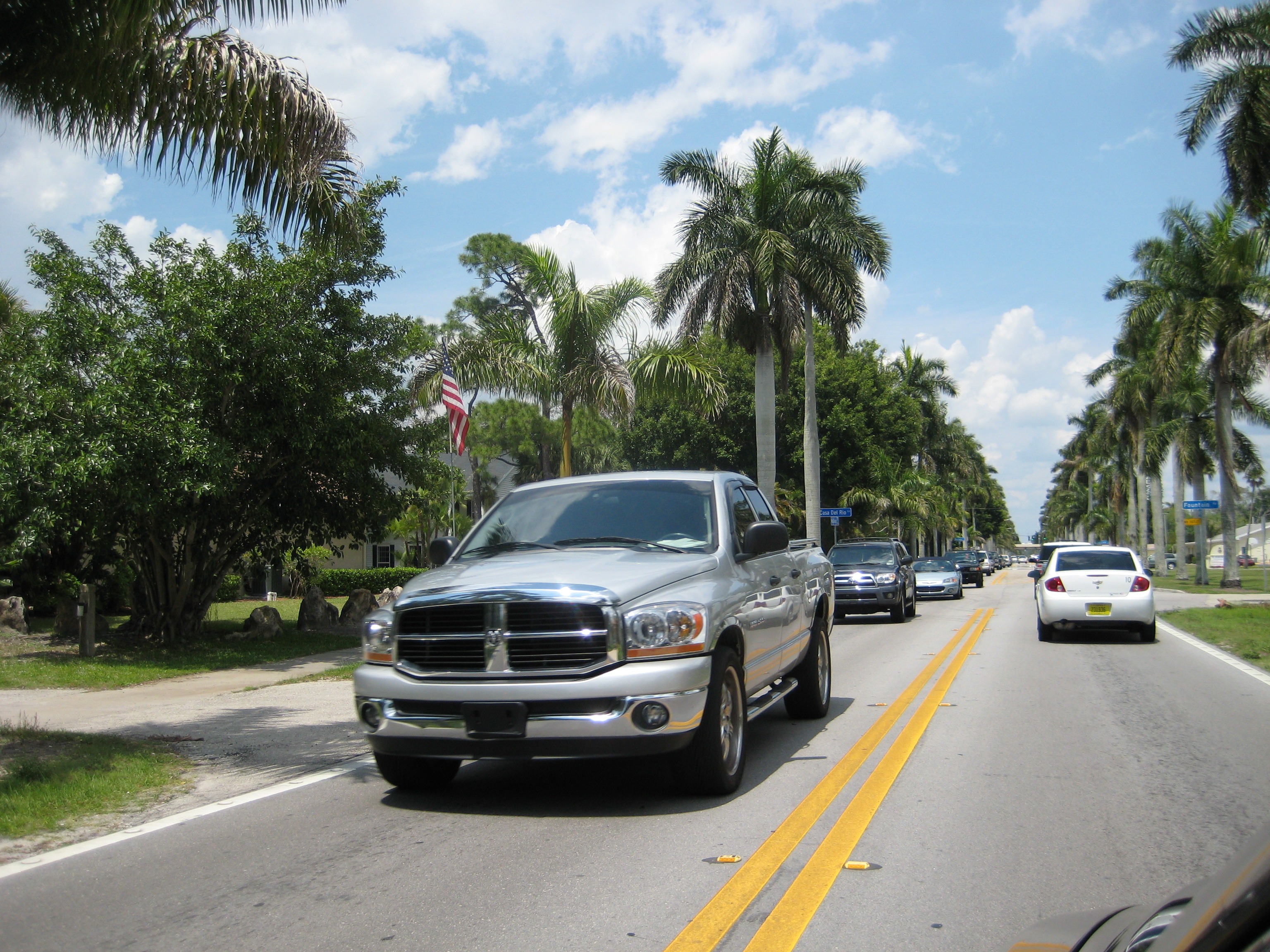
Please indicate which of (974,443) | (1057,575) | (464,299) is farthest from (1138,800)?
(974,443)

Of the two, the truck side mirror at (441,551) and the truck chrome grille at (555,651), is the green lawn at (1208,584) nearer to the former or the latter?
the truck side mirror at (441,551)

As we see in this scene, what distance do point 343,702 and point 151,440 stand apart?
5.08 m

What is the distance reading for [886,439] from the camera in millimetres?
46406

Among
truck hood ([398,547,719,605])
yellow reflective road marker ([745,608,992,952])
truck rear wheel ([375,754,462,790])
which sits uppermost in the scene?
truck hood ([398,547,719,605])

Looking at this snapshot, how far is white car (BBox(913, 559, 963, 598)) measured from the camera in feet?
105

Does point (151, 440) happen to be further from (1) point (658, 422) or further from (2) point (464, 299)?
(2) point (464, 299)

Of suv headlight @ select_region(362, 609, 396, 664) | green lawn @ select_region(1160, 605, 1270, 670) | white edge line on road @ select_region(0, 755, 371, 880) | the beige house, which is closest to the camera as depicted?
white edge line on road @ select_region(0, 755, 371, 880)

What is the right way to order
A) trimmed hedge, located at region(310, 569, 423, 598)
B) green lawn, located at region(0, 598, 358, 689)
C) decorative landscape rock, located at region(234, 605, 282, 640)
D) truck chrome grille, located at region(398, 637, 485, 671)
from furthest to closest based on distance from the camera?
trimmed hedge, located at region(310, 569, 423, 598), decorative landscape rock, located at region(234, 605, 282, 640), green lawn, located at region(0, 598, 358, 689), truck chrome grille, located at region(398, 637, 485, 671)

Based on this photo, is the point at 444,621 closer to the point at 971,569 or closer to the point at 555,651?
the point at 555,651

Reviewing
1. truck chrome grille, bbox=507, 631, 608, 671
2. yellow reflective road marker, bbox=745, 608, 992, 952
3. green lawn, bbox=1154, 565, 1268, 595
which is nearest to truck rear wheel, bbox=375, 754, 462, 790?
truck chrome grille, bbox=507, 631, 608, 671

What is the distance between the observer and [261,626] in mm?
18719

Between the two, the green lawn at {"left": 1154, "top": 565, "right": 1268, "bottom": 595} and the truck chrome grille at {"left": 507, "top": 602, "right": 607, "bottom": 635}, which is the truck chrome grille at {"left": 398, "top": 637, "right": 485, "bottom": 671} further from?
the green lawn at {"left": 1154, "top": 565, "right": 1268, "bottom": 595}

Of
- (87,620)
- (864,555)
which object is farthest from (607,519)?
(864,555)

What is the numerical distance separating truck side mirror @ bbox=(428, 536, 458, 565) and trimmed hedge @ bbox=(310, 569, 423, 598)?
1235 inches
